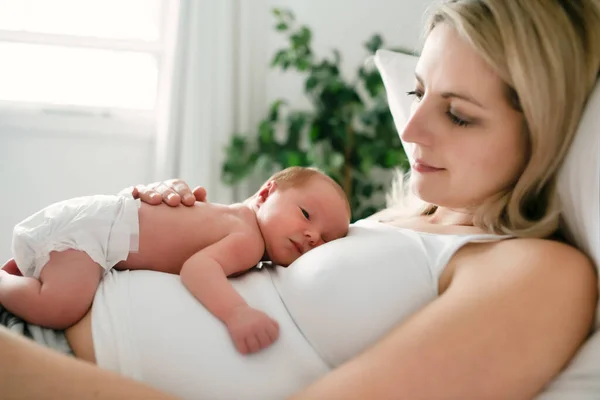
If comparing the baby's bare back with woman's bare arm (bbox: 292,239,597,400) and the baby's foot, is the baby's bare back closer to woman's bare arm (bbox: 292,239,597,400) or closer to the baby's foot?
the baby's foot

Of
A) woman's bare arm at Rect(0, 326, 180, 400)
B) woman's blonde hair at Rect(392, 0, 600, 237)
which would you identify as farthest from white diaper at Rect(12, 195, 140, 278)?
woman's blonde hair at Rect(392, 0, 600, 237)

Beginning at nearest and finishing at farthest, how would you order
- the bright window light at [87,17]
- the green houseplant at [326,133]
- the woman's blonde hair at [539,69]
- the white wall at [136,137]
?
the woman's blonde hair at [539,69]
the green houseplant at [326,133]
the white wall at [136,137]
the bright window light at [87,17]

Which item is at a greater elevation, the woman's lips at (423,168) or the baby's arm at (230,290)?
the woman's lips at (423,168)

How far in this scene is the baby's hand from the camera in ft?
2.57

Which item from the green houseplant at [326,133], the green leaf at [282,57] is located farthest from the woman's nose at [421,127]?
the green leaf at [282,57]

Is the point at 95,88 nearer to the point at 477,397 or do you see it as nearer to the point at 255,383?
the point at 255,383

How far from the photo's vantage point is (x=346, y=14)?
2.97 meters

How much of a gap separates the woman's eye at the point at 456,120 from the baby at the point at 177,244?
308 millimetres

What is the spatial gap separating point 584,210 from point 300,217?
543 mm

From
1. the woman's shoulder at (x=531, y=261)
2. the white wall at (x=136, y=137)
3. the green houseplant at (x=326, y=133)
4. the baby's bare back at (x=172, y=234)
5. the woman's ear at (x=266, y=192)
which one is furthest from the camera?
the white wall at (x=136, y=137)

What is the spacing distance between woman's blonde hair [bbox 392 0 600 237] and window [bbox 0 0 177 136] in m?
2.15

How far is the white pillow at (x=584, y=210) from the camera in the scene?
0.73 m

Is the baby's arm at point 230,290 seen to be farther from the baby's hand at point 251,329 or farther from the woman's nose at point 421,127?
the woman's nose at point 421,127

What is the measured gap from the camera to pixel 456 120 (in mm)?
974
